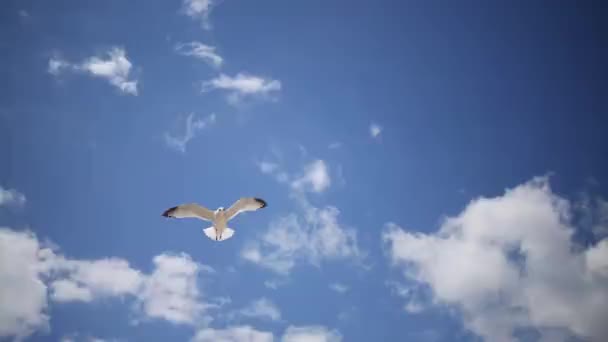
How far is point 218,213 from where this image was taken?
3016 cm

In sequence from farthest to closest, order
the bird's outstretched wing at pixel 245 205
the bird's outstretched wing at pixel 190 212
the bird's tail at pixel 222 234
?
the bird's tail at pixel 222 234
the bird's outstretched wing at pixel 190 212
the bird's outstretched wing at pixel 245 205

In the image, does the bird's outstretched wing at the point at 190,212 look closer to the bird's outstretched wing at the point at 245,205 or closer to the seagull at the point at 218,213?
the seagull at the point at 218,213

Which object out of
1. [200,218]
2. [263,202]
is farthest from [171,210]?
[263,202]

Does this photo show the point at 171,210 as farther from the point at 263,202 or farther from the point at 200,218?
the point at 263,202

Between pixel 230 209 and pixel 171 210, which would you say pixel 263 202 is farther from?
pixel 171 210

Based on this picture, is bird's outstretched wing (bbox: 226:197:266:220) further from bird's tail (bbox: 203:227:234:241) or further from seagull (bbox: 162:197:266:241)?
bird's tail (bbox: 203:227:234:241)

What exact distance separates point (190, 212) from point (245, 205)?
2.23 m

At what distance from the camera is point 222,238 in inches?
1207

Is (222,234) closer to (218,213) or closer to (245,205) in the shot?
(218,213)

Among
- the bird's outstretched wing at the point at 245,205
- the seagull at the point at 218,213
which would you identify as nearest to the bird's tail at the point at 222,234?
the seagull at the point at 218,213

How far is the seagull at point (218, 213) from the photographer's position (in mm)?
29734

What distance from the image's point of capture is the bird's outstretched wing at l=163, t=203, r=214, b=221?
29891mm

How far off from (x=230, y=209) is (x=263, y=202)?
1.52m

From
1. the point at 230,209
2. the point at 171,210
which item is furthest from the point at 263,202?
the point at 171,210
